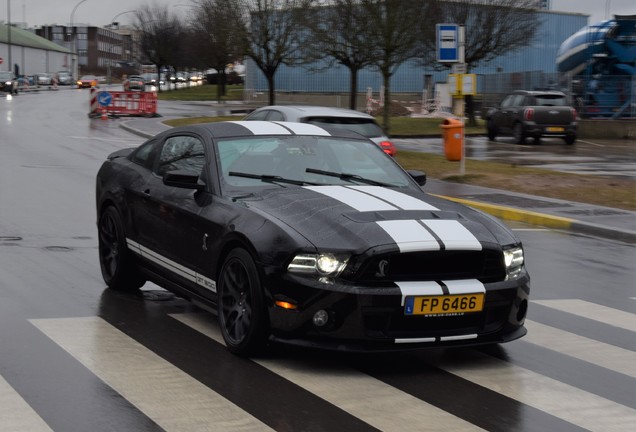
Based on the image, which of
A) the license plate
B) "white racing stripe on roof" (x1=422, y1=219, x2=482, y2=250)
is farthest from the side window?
the license plate

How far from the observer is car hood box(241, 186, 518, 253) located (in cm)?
616

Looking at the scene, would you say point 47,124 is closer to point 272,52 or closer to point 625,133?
point 272,52

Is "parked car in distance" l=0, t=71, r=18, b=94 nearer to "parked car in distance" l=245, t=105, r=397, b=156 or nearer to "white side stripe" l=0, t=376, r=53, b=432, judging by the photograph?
"parked car in distance" l=245, t=105, r=397, b=156

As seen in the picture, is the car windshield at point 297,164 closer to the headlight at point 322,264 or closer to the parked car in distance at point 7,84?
the headlight at point 322,264

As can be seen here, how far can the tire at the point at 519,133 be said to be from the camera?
34.1 m

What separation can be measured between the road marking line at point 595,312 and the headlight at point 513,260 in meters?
1.75

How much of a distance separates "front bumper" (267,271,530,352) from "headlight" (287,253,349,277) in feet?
0.24

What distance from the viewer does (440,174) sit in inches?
836

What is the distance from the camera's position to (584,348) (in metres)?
7.18

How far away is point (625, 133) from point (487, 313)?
3500 centimetres

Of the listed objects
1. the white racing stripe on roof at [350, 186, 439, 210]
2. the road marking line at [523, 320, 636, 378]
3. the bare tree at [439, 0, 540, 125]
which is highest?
the bare tree at [439, 0, 540, 125]

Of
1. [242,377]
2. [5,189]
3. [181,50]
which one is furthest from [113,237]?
[181,50]

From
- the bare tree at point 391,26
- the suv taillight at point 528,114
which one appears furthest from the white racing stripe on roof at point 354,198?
the suv taillight at point 528,114

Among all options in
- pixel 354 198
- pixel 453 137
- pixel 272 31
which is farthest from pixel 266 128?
pixel 272 31
